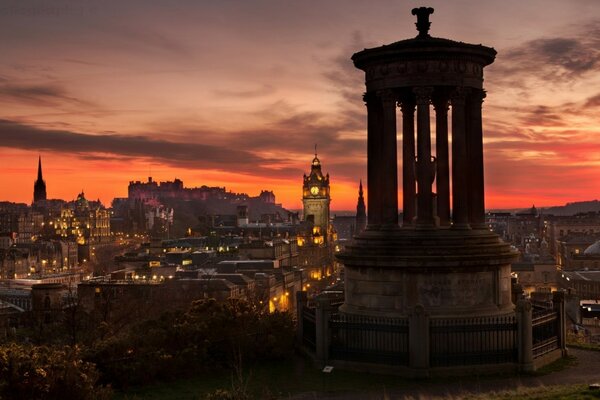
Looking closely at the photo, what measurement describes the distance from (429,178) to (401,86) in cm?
364

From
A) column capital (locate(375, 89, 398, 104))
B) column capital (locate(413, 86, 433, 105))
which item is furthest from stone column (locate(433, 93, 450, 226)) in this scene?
column capital (locate(375, 89, 398, 104))

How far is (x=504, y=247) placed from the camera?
31688 millimetres

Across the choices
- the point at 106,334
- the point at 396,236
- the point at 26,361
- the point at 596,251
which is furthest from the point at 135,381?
the point at 596,251

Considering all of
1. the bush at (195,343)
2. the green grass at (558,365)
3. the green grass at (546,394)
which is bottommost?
the green grass at (558,365)

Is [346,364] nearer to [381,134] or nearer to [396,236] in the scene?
[396,236]

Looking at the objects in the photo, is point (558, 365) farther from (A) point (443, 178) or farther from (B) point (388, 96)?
(B) point (388, 96)

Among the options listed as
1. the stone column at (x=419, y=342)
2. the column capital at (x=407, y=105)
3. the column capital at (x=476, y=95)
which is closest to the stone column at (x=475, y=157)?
the column capital at (x=476, y=95)

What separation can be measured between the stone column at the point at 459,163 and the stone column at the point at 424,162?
43.4 inches

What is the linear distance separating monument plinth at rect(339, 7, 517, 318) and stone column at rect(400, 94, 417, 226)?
0.13 feet

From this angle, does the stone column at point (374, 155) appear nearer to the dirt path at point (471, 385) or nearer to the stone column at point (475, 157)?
the stone column at point (475, 157)

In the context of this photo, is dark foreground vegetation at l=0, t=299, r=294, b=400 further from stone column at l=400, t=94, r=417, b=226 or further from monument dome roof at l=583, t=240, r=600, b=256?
monument dome roof at l=583, t=240, r=600, b=256

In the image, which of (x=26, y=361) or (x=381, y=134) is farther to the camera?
(x=381, y=134)

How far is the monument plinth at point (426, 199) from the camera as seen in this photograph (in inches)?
1192

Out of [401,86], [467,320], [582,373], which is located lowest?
[582,373]
